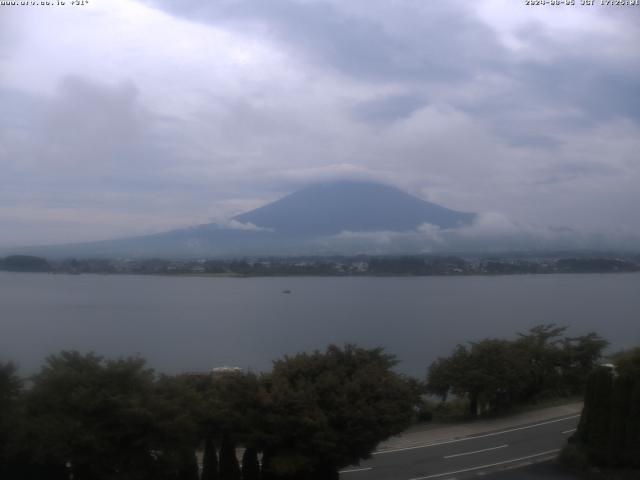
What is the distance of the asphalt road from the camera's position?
1339 cm

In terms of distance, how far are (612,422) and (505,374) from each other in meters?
5.98

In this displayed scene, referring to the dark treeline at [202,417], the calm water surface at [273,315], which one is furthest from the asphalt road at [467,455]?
the calm water surface at [273,315]

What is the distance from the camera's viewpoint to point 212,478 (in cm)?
1123

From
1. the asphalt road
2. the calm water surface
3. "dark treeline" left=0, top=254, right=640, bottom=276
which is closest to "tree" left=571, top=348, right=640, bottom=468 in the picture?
the asphalt road

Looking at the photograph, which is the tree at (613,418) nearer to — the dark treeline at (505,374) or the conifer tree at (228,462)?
the dark treeline at (505,374)

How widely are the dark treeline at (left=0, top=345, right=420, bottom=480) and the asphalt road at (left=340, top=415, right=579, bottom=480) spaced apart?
1910 mm

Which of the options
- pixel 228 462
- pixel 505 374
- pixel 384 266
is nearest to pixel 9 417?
pixel 228 462

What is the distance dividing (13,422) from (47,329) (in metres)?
27.3

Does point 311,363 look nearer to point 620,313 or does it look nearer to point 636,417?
point 636,417

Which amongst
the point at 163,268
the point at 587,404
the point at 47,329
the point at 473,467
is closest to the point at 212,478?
the point at 473,467

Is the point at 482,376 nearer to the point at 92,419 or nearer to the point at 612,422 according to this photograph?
the point at 612,422

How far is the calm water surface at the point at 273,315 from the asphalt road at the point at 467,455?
938 centimetres

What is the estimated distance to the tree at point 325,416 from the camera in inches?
429

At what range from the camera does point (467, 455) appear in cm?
1468
